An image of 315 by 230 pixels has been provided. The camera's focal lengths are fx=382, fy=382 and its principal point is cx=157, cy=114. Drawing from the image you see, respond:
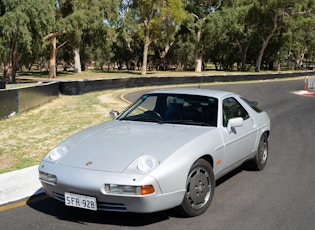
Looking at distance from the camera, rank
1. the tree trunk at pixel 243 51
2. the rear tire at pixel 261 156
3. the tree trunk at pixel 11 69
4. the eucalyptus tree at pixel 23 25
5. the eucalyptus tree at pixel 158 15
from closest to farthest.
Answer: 1. the rear tire at pixel 261 156
2. the eucalyptus tree at pixel 23 25
3. the tree trunk at pixel 11 69
4. the eucalyptus tree at pixel 158 15
5. the tree trunk at pixel 243 51

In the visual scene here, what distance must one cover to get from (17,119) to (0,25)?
21.6 m

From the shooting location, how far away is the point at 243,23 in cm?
5900

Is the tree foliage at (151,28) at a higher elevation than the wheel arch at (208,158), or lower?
higher

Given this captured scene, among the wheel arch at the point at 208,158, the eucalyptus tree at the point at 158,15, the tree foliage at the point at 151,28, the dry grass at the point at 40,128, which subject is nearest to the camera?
the wheel arch at the point at 208,158

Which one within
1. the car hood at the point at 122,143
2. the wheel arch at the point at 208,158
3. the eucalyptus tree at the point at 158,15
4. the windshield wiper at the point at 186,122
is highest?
the eucalyptus tree at the point at 158,15

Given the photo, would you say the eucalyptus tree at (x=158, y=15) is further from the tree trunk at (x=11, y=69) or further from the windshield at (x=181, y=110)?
the windshield at (x=181, y=110)

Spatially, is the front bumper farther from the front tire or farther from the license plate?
the front tire

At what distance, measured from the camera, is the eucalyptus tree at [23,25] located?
30.7 meters

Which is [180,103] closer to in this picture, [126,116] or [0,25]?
[126,116]

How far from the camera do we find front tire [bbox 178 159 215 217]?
14.0ft

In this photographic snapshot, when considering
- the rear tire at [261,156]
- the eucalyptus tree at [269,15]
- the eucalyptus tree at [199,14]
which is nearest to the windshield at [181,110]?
the rear tire at [261,156]

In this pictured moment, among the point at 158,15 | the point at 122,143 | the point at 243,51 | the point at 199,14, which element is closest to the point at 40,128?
the point at 122,143

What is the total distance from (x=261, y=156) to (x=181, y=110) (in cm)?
187

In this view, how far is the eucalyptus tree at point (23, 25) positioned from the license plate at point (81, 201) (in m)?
29.6
